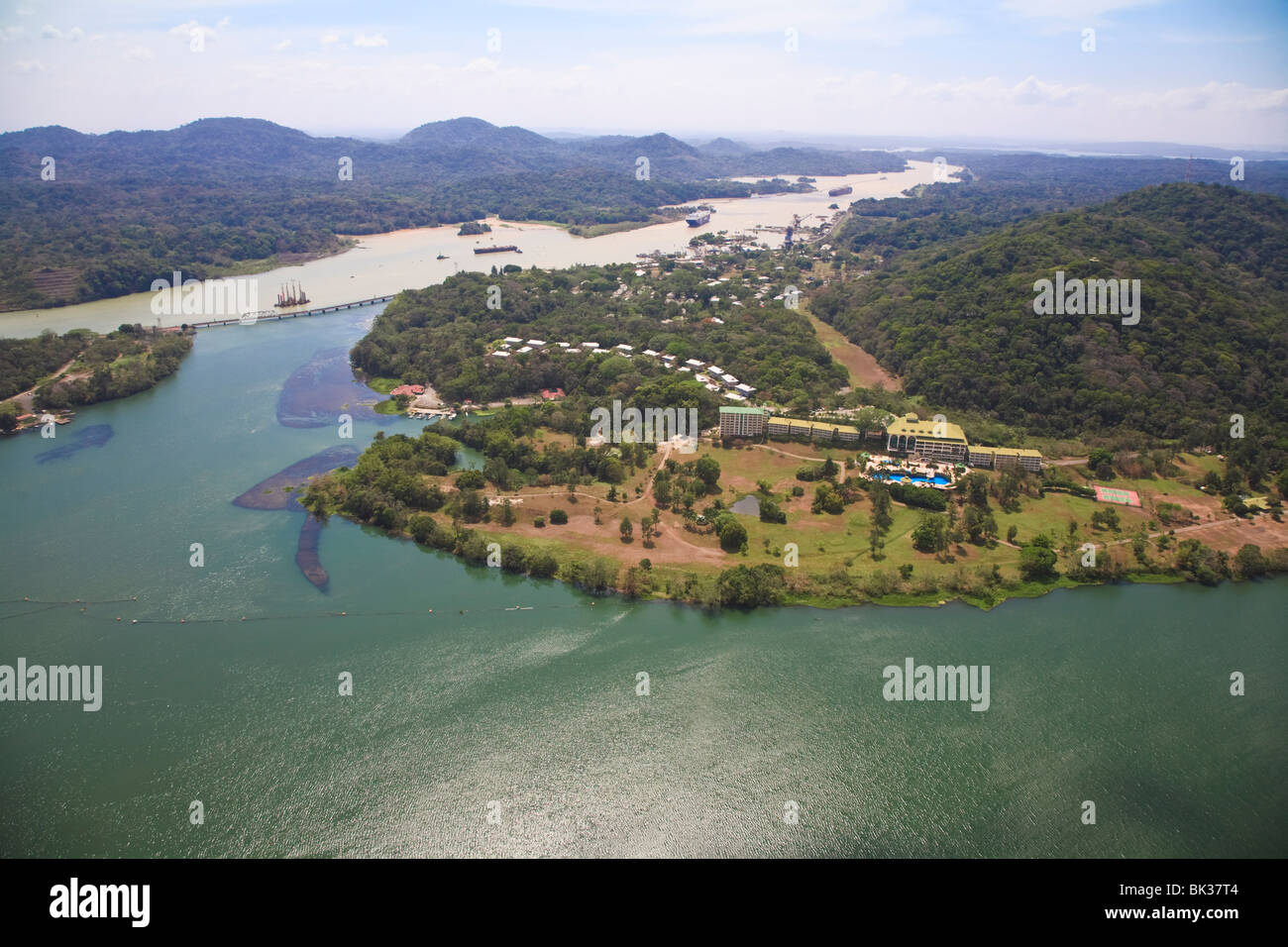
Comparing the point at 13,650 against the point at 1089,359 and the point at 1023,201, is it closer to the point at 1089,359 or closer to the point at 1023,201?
the point at 1089,359

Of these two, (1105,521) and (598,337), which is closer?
(1105,521)

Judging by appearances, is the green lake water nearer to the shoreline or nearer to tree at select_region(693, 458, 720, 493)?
the shoreline

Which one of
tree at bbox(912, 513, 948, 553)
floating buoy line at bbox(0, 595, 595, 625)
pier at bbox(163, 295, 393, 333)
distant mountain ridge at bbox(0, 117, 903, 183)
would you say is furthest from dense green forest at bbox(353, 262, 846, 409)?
distant mountain ridge at bbox(0, 117, 903, 183)

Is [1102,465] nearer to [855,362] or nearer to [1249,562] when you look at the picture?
[1249,562]

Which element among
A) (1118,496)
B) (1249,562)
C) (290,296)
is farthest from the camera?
(290,296)

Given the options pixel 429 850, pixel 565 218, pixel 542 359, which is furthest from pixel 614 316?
pixel 565 218

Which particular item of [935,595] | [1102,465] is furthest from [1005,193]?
[935,595]

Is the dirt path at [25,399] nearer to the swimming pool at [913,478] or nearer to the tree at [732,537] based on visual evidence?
the tree at [732,537]
